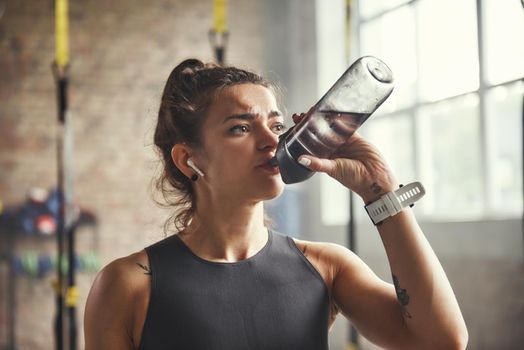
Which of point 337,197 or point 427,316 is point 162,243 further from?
point 337,197

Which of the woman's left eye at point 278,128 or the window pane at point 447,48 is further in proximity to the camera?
the window pane at point 447,48

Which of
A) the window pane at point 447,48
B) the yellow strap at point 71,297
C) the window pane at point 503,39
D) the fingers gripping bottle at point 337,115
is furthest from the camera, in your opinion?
the window pane at point 447,48

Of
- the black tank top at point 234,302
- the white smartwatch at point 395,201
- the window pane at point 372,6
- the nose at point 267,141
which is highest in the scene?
the window pane at point 372,6

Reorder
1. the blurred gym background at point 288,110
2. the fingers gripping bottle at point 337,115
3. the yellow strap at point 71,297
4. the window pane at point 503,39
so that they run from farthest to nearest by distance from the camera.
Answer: the blurred gym background at point 288,110
the window pane at point 503,39
the yellow strap at point 71,297
the fingers gripping bottle at point 337,115

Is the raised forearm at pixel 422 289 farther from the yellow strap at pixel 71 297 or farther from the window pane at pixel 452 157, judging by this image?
the window pane at pixel 452 157

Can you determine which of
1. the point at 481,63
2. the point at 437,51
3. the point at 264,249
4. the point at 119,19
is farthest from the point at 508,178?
the point at 119,19

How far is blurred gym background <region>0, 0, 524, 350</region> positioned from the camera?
3730 millimetres

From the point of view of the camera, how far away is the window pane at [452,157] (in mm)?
3922

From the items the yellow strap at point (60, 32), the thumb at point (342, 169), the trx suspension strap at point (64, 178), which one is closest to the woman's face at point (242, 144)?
the thumb at point (342, 169)

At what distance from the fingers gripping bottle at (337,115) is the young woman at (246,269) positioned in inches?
1.6

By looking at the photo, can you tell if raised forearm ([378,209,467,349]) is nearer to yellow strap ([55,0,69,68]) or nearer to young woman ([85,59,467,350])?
young woman ([85,59,467,350])

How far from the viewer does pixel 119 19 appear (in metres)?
5.51

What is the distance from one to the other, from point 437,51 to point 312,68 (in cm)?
136

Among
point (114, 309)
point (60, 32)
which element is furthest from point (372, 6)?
point (114, 309)
